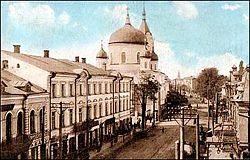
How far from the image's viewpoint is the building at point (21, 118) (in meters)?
19.6

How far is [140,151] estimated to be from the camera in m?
29.7

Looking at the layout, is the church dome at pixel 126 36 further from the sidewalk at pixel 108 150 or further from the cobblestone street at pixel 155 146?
the sidewalk at pixel 108 150

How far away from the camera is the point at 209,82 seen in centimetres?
7075

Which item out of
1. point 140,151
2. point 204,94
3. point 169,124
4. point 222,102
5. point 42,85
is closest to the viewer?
point 42,85

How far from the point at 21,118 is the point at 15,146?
6.35 ft

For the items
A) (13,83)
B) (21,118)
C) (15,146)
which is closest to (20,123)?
(21,118)

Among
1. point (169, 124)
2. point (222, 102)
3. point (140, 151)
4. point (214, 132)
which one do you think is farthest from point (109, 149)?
point (222, 102)

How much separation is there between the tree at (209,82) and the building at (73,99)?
32.2 metres

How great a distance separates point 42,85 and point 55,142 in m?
3.69

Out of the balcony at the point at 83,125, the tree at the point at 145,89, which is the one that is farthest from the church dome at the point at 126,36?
the balcony at the point at 83,125

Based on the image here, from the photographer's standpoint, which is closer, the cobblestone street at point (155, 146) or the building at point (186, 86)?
the cobblestone street at point (155, 146)

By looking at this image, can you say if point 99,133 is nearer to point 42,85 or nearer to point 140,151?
point 140,151

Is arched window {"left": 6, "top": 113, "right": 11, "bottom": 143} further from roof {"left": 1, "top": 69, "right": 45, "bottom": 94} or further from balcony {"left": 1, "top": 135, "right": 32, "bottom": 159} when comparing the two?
roof {"left": 1, "top": 69, "right": 45, "bottom": 94}

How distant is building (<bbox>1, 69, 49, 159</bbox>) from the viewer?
64.2 feet
